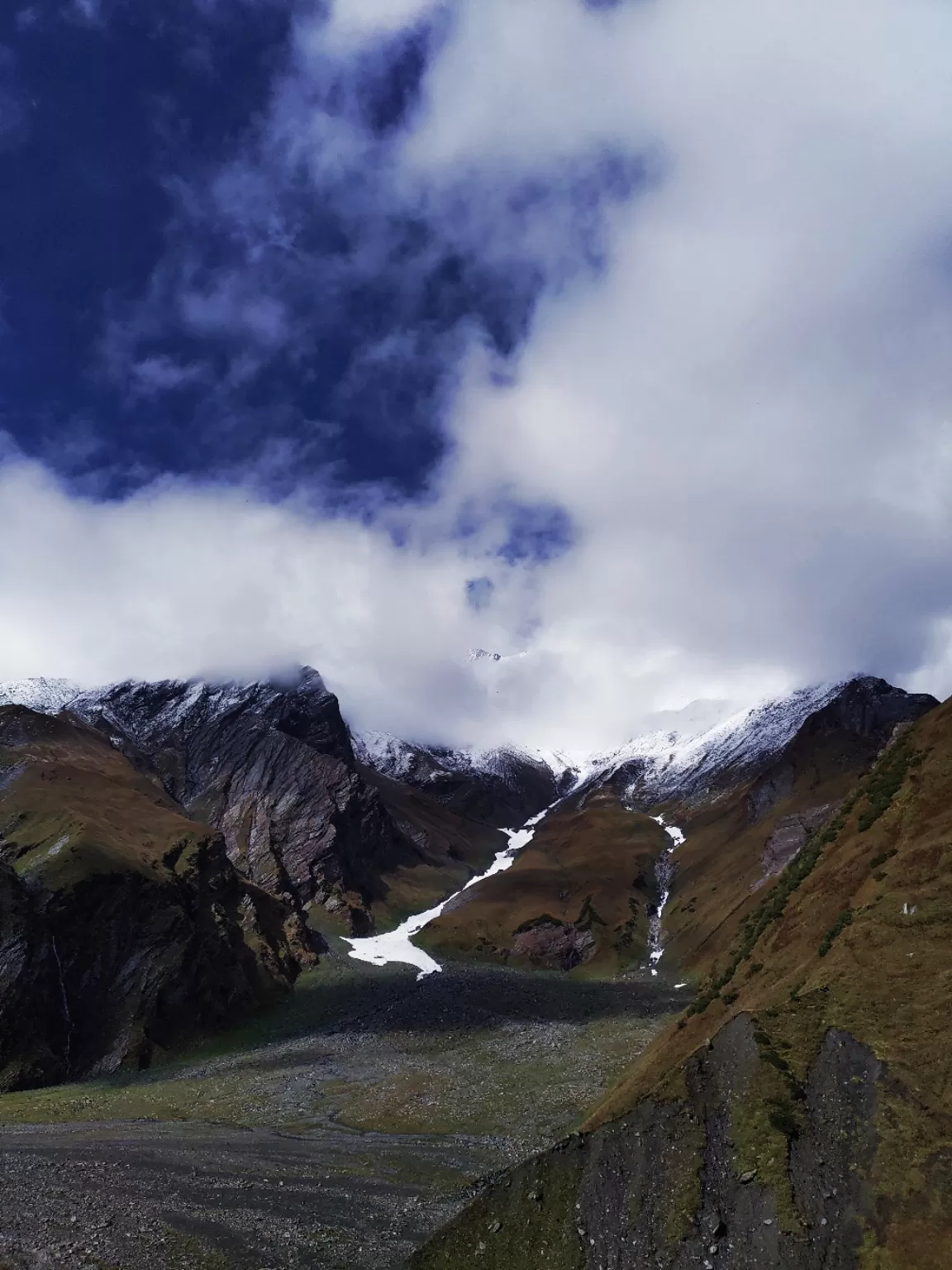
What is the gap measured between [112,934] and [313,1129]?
63518mm

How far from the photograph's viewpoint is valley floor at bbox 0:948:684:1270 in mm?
35812

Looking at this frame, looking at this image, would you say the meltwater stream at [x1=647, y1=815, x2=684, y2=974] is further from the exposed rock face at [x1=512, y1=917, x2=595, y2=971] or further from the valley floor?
the valley floor

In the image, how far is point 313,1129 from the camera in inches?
2414

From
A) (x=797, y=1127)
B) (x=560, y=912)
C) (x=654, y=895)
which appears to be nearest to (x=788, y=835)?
(x=654, y=895)

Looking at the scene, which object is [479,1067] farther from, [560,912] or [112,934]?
[560,912]

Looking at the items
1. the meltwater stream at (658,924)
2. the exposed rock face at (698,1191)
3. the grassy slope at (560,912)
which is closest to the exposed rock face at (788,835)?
the meltwater stream at (658,924)

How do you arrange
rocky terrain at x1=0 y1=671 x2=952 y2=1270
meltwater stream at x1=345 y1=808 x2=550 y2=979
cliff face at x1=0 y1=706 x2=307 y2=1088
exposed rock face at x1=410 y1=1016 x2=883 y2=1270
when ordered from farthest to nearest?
meltwater stream at x1=345 y1=808 x2=550 y2=979
cliff face at x1=0 y1=706 x2=307 y2=1088
rocky terrain at x1=0 y1=671 x2=952 y2=1270
exposed rock face at x1=410 y1=1016 x2=883 y2=1270

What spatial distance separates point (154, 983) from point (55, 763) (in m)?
71.8

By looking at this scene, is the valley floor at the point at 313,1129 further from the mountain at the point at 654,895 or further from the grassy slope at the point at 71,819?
the grassy slope at the point at 71,819

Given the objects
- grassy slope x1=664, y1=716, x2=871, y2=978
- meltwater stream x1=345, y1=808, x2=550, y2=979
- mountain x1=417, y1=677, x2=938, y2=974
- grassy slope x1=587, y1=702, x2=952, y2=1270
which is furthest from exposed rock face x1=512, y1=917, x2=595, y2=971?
grassy slope x1=587, y1=702, x2=952, y2=1270

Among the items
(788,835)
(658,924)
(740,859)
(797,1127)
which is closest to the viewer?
(797,1127)

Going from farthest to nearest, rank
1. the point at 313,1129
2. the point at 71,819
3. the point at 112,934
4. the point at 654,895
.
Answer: the point at 654,895
the point at 71,819
the point at 112,934
the point at 313,1129

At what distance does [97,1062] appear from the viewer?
319ft

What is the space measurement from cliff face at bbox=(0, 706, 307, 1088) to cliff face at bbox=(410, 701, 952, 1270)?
8869 cm
